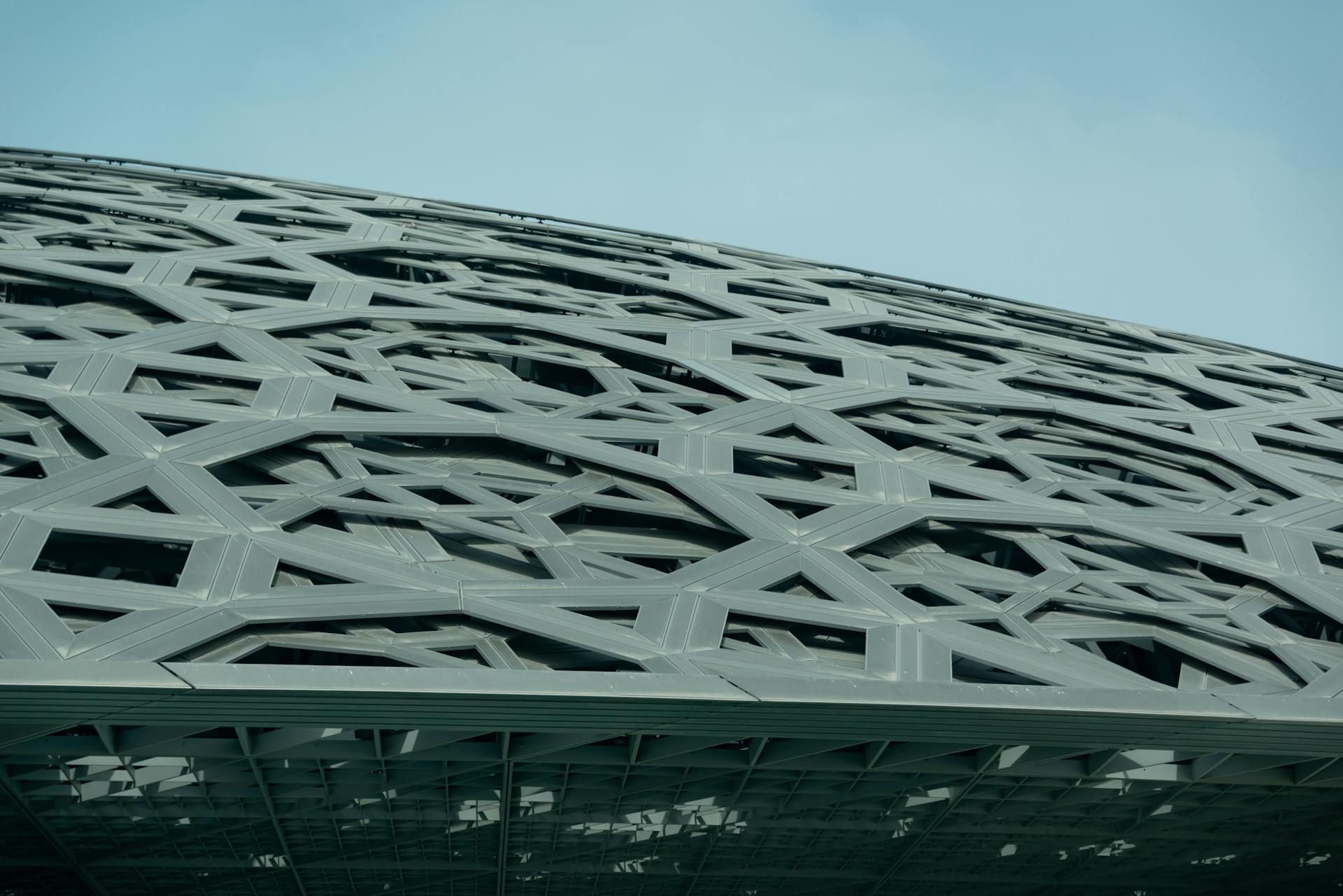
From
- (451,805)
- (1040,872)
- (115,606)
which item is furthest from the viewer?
(1040,872)

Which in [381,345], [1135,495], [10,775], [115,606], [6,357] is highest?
[381,345]

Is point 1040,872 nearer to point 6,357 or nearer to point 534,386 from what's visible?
point 534,386

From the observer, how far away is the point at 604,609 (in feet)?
35.3

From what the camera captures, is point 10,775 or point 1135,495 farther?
point 1135,495

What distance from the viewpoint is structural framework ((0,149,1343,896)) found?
31.4 ft

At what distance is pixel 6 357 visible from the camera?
1350 centimetres

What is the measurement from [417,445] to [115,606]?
17.0 ft

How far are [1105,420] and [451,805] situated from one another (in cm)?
1221

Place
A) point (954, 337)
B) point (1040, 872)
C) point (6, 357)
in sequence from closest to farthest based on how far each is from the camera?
point (6, 357)
point (1040, 872)
point (954, 337)

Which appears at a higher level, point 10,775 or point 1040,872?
point 10,775

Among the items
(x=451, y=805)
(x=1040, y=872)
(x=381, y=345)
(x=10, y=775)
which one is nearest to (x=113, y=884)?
(x=10, y=775)

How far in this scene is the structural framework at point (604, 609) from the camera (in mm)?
9578

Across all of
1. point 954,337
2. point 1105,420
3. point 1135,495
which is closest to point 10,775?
point 1135,495

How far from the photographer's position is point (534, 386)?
52.0ft
